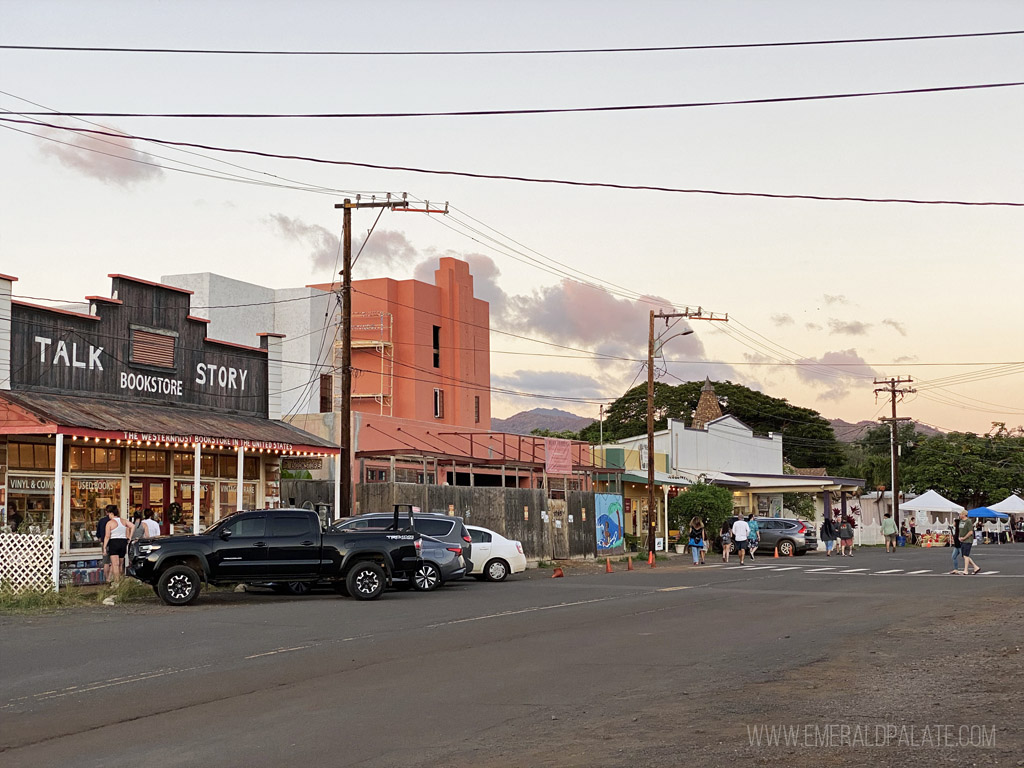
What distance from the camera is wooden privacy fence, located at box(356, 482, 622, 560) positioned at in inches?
1278

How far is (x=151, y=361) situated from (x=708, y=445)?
39074mm

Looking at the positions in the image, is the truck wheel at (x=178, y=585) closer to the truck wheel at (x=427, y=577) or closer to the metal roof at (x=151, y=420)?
the metal roof at (x=151, y=420)

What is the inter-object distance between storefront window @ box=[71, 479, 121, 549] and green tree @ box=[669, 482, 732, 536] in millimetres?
27490

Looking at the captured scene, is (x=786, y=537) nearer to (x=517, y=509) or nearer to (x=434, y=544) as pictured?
(x=517, y=509)

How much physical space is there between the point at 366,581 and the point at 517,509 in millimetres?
14698

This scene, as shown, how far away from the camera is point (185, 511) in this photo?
97.0 ft

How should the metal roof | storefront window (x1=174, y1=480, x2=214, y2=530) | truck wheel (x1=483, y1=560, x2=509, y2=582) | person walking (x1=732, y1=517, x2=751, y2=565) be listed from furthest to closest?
person walking (x1=732, y1=517, x2=751, y2=565)
storefront window (x1=174, y1=480, x2=214, y2=530)
truck wheel (x1=483, y1=560, x2=509, y2=582)
the metal roof

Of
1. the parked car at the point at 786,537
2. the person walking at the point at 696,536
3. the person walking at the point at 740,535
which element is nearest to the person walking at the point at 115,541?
the person walking at the point at 696,536

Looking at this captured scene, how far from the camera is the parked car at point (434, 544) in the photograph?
82.5 feet

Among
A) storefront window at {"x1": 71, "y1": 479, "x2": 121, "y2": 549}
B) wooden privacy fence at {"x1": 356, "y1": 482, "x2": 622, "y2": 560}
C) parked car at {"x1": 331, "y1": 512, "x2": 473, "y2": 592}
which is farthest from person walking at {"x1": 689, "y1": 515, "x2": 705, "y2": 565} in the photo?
storefront window at {"x1": 71, "y1": 479, "x2": 121, "y2": 549}

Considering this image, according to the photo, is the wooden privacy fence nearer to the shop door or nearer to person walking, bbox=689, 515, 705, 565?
person walking, bbox=689, 515, 705, 565

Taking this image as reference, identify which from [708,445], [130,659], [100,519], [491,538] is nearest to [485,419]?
[708,445]

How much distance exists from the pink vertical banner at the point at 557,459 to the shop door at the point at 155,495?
13772mm

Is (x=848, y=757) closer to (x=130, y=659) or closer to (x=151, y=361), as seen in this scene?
(x=130, y=659)
